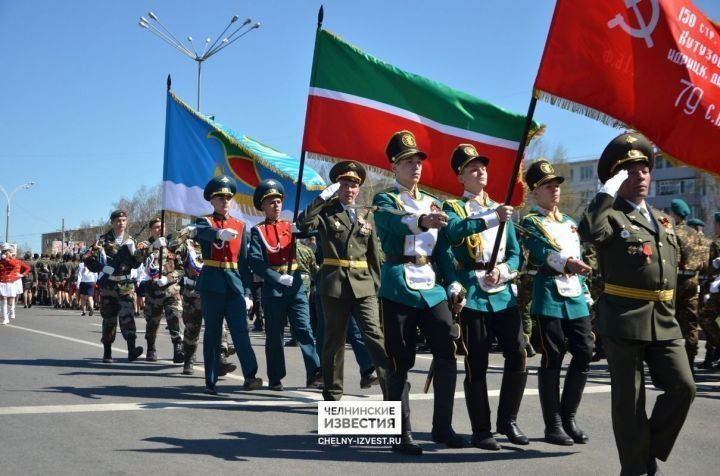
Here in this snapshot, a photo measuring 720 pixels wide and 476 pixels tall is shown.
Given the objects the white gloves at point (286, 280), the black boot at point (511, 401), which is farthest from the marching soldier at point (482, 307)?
the white gloves at point (286, 280)

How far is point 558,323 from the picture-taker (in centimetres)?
716

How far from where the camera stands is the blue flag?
1293 centimetres

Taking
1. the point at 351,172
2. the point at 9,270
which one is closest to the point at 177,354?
the point at 351,172

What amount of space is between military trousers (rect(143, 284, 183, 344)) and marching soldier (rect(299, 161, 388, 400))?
16.7 feet

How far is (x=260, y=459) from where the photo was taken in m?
6.39

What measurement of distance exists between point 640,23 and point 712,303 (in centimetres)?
669

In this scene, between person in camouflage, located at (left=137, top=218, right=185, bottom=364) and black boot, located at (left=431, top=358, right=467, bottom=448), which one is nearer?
black boot, located at (left=431, top=358, right=467, bottom=448)

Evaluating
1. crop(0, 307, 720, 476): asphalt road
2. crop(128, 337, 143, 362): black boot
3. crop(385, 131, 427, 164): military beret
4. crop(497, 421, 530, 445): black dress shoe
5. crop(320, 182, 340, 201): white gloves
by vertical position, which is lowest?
crop(0, 307, 720, 476): asphalt road

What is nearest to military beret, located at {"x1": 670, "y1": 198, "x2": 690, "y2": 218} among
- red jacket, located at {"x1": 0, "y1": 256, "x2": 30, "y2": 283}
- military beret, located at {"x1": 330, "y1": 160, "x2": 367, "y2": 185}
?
military beret, located at {"x1": 330, "y1": 160, "x2": 367, "y2": 185}

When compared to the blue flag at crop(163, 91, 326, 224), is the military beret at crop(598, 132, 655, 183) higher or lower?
lower

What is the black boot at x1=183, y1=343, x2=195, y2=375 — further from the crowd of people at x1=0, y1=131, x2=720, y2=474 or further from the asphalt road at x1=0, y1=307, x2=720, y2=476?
the crowd of people at x1=0, y1=131, x2=720, y2=474

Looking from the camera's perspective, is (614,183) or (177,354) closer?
(614,183)

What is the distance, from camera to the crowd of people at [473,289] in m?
5.71

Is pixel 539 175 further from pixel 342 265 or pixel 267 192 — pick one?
pixel 267 192
